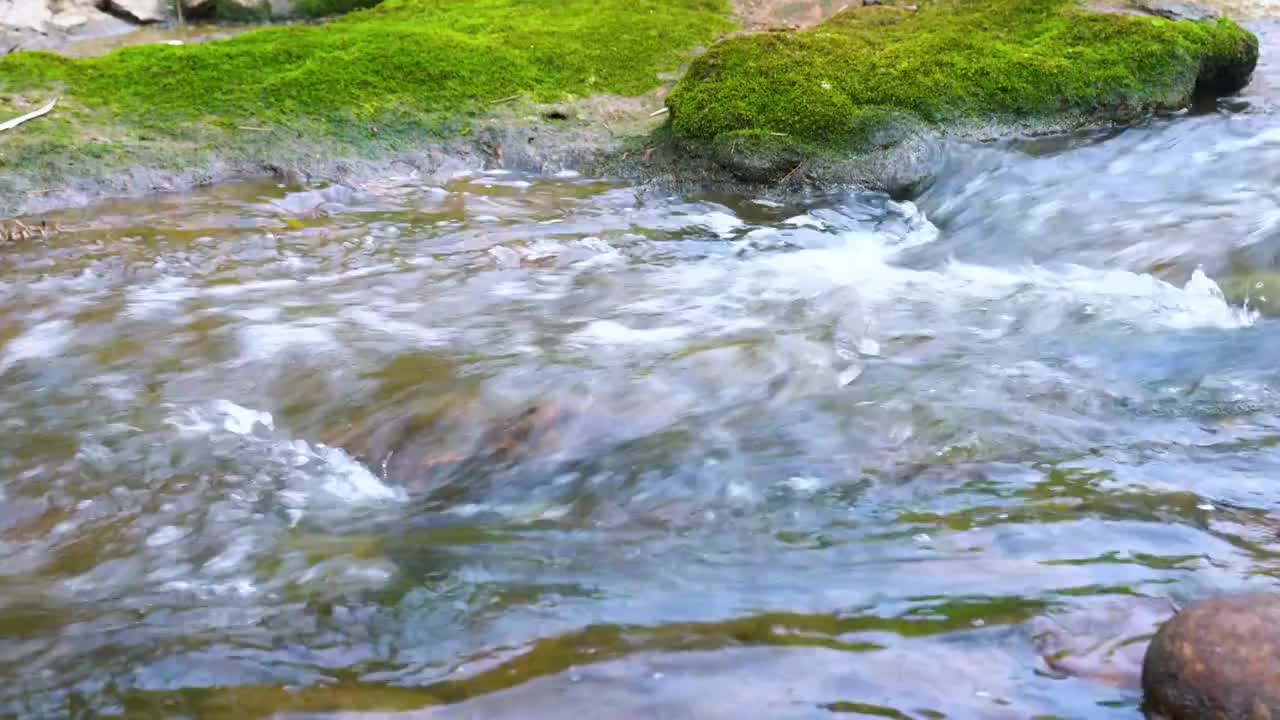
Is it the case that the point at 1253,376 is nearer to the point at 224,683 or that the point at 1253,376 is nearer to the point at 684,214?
the point at 684,214

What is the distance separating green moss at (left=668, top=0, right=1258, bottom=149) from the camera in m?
6.12

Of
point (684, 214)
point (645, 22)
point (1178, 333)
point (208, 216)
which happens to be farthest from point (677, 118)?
point (1178, 333)

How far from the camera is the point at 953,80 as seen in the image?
251 inches

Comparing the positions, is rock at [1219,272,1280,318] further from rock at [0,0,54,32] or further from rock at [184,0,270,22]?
rock at [0,0,54,32]

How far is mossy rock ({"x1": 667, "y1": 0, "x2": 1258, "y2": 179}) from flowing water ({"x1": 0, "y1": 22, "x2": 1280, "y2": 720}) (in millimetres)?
438

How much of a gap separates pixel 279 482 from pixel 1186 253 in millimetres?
4346

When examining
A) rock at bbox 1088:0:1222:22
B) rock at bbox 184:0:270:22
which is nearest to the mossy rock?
rock at bbox 1088:0:1222:22

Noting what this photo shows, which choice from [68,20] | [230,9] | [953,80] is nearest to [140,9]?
[68,20]

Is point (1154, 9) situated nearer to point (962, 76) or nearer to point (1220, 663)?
point (962, 76)

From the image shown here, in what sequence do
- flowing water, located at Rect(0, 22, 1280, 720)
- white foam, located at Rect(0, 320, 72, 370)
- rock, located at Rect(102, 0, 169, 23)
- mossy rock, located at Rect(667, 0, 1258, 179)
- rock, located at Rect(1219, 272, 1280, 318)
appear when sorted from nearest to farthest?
1. flowing water, located at Rect(0, 22, 1280, 720)
2. white foam, located at Rect(0, 320, 72, 370)
3. rock, located at Rect(1219, 272, 1280, 318)
4. mossy rock, located at Rect(667, 0, 1258, 179)
5. rock, located at Rect(102, 0, 169, 23)

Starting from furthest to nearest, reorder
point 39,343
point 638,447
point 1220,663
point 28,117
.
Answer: point 28,117, point 39,343, point 638,447, point 1220,663

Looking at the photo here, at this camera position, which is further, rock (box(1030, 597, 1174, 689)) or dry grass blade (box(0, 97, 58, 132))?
dry grass blade (box(0, 97, 58, 132))

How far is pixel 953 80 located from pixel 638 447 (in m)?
4.14

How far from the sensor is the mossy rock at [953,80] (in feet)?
19.9
